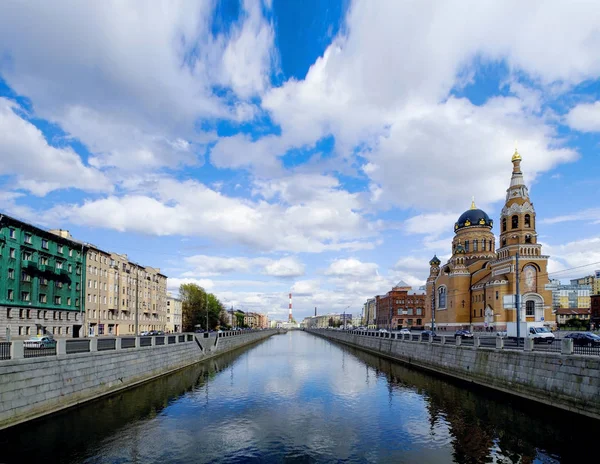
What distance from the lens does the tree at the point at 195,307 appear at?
127625mm

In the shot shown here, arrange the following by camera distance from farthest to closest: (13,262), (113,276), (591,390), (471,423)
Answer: (113,276) < (13,262) < (471,423) < (591,390)

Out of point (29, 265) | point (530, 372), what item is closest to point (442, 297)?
point (530, 372)

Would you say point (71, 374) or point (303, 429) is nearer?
point (303, 429)

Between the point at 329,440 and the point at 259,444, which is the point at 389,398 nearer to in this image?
the point at 329,440

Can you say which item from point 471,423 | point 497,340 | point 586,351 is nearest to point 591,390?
point 586,351

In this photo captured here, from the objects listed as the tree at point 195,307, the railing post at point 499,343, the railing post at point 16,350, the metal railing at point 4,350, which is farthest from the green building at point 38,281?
the tree at point 195,307

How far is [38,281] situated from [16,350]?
1739 inches

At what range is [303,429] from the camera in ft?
76.7

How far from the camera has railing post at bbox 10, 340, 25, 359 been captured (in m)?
21.2

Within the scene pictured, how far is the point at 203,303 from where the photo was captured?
130 metres

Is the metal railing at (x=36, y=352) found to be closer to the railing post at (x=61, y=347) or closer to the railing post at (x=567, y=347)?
the railing post at (x=61, y=347)

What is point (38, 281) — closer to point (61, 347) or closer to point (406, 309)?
point (61, 347)

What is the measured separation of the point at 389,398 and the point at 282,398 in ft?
25.6

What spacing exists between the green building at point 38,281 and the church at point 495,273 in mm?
54894
